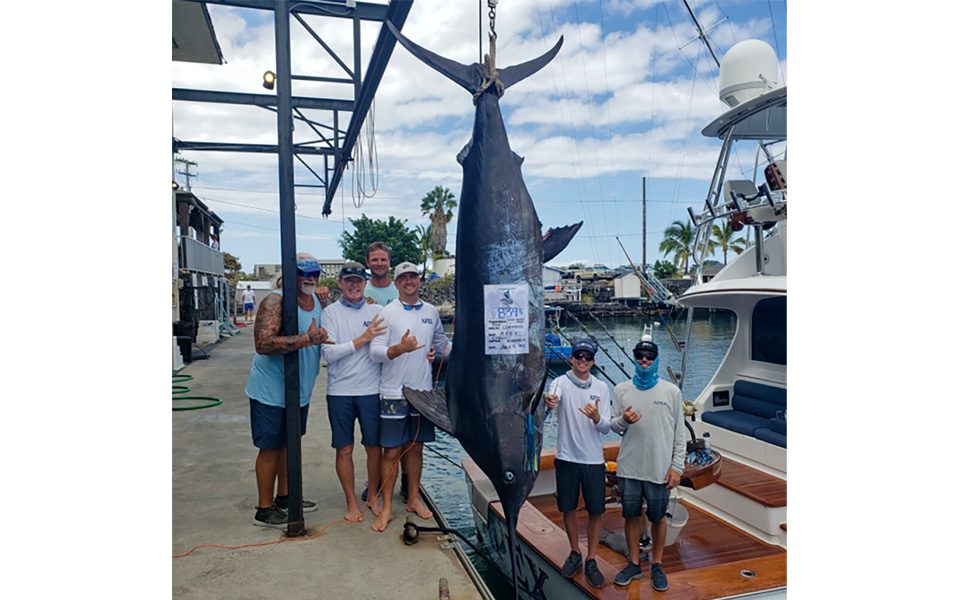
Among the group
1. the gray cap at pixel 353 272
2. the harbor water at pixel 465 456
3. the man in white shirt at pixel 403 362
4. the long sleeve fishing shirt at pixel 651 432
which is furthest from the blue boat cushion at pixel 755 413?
the gray cap at pixel 353 272

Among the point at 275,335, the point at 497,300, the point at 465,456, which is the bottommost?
the point at 465,456

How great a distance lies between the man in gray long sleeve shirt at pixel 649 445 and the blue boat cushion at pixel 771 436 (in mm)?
1608

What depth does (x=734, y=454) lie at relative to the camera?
4.48m

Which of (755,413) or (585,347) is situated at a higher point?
(585,347)

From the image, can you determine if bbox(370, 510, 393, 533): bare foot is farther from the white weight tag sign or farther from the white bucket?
the white bucket

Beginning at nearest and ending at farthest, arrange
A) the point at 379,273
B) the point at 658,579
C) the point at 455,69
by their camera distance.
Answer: the point at 455,69, the point at 658,579, the point at 379,273

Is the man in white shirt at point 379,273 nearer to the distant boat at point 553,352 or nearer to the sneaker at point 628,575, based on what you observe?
the distant boat at point 553,352

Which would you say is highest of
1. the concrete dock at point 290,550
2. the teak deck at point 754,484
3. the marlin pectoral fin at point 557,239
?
the marlin pectoral fin at point 557,239

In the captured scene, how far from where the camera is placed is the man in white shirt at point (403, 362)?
9.71 ft

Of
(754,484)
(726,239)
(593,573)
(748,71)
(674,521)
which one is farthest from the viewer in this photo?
(726,239)

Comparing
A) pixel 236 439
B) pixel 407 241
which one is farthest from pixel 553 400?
pixel 407 241

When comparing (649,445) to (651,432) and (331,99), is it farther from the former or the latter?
(331,99)

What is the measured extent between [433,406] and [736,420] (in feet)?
10.3

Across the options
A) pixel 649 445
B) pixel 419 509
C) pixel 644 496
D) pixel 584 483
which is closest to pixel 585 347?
pixel 649 445
